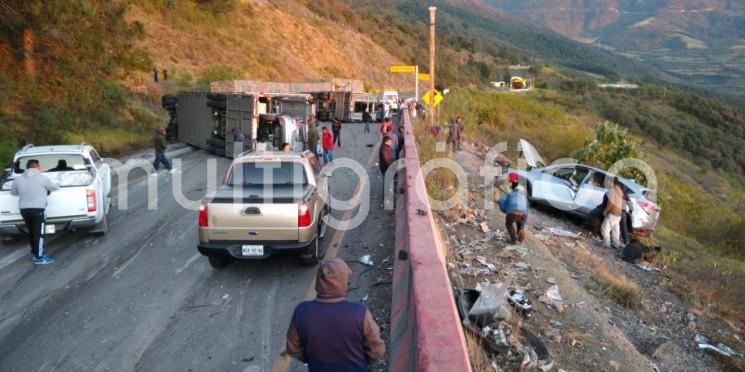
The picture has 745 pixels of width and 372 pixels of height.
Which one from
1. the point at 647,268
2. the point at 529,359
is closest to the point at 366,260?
the point at 529,359

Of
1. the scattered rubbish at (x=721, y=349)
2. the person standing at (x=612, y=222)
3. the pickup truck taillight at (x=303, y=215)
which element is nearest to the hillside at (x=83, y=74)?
the pickup truck taillight at (x=303, y=215)

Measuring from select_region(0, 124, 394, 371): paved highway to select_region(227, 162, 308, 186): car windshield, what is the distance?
1.23 m

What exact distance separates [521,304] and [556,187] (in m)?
8.31

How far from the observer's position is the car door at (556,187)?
13.2 meters

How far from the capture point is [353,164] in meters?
17.4

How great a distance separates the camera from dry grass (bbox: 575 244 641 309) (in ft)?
25.1

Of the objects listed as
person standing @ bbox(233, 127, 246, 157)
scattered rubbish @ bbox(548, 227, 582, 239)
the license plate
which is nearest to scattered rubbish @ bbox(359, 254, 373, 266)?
the license plate

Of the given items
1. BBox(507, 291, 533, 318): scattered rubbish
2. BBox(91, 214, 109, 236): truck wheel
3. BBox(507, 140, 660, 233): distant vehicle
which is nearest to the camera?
BBox(507, 291, 533, 318): scattered rubbish

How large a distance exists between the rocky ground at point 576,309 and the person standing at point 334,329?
1265 millimetres

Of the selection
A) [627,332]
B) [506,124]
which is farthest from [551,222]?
[506,124]

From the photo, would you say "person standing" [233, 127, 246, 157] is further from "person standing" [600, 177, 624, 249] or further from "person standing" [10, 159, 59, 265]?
"person standing" [600, 177, 624, 249]

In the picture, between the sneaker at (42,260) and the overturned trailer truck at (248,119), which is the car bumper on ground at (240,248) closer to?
the sneaker at (42,260)

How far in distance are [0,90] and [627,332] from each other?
19213 mm

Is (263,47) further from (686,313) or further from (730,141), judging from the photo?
(730,141)
